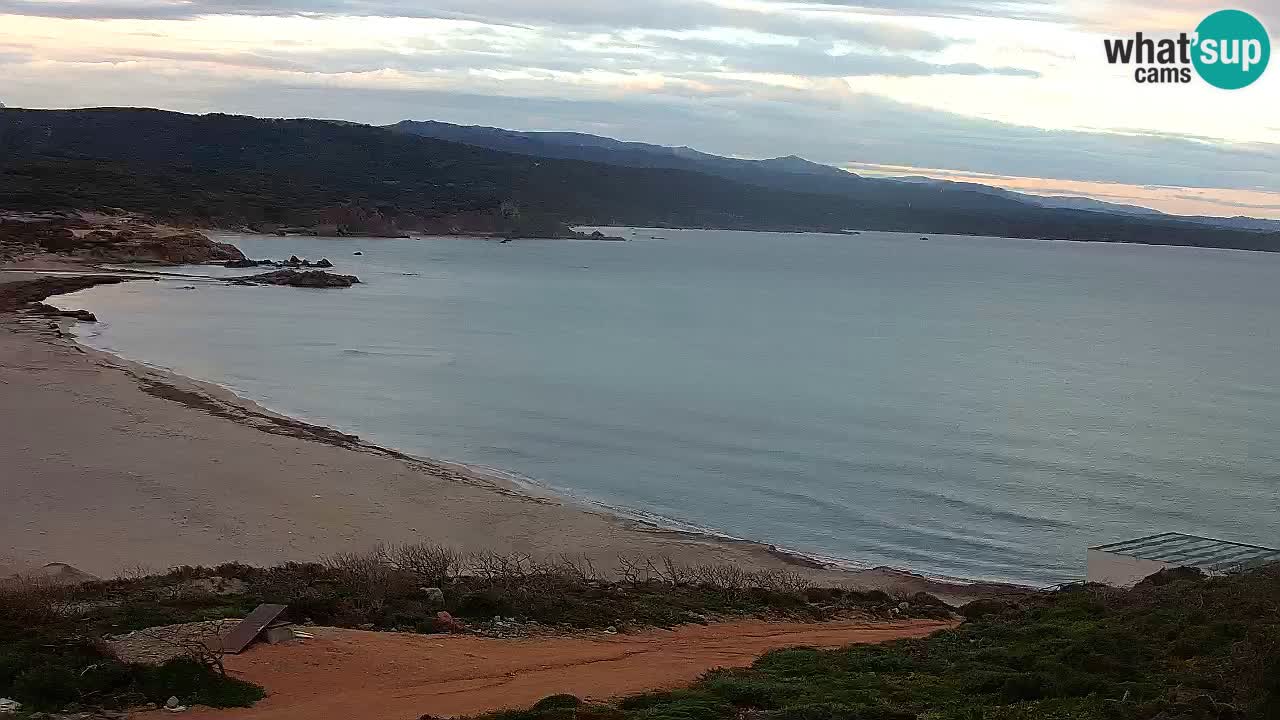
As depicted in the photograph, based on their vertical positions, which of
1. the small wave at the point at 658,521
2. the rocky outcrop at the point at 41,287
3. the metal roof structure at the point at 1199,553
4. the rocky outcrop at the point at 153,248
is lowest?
the small wave at the point at 658,521

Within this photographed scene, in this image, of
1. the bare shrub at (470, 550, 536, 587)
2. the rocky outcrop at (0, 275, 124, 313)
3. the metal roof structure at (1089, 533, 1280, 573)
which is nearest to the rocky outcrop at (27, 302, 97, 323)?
the rocky outcrop at (0, 275, 124, 313)

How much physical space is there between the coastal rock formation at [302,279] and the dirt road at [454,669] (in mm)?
62224

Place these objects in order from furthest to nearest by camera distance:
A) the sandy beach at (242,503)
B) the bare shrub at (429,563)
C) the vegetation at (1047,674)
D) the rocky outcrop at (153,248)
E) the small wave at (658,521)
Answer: the rocky outcrop at (153,248) → the small wave at (658,521) → the sandy beach at (242,503) → the bare shrub at (429,563) → the vegetation at (1047,674)

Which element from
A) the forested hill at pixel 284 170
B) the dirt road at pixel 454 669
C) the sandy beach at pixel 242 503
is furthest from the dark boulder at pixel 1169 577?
the forested hill at pixel 284 170

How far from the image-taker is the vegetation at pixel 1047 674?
8.06m

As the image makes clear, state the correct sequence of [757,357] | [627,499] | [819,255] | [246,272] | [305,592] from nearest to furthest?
1. [305,592]
2. [627,499]
3. [757,357]
4. [246,272]
5. [819,255]

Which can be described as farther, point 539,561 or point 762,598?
point 539,561

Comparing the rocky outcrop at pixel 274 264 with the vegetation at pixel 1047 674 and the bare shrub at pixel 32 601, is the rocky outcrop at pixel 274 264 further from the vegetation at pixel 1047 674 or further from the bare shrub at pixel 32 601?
the vegetation at pixel 1047 674

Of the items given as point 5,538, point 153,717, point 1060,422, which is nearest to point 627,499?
point 5,538

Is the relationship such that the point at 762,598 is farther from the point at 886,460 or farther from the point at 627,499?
the point at 886,460

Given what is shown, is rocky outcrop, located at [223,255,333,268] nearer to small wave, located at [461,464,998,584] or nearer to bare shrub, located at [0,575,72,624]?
small wave, located at [461,464,998,584]

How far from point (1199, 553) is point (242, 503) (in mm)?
14639

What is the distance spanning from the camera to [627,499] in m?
22.4

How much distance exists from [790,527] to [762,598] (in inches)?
277
